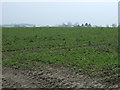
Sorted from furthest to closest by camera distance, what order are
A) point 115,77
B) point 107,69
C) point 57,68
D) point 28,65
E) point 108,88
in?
point 28,65 → point 57,68 → point 107,69 → point 115,77 → point 108,88

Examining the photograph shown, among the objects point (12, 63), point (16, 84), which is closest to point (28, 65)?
point (12, 63)

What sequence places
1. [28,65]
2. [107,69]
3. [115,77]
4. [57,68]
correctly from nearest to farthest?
1. [115,77]
2. [107,69]
3. [57,68]
4. [28,65]

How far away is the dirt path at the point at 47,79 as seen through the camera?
22.6 ft

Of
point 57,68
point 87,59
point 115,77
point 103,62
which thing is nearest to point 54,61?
point 57,68

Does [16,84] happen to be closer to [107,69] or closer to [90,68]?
[90,68]

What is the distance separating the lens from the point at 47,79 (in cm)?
752

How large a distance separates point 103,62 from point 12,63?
4.72 m

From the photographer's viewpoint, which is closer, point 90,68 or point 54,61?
point 90,68

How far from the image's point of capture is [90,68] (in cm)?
845

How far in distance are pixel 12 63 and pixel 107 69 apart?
4.95 metres

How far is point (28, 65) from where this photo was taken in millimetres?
9477

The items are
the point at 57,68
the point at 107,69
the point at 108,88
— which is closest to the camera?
the point at 108,88

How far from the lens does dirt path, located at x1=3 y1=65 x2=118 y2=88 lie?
6895mm

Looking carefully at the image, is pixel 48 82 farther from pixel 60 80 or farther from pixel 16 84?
pixel 16 84
